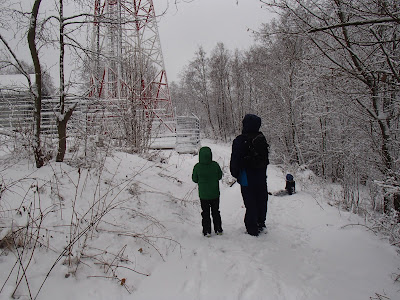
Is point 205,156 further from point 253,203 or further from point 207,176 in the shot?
point 253,203

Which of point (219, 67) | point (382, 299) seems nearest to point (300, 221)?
→ point (382, 299)

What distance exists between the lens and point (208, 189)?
138 inches

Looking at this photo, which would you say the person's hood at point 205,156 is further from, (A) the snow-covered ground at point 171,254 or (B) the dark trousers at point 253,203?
(A) the snow-covered ground at point 171,254

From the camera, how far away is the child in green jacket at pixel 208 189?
348 centimetres


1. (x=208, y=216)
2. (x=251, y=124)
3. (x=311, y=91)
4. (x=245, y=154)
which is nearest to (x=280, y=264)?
(x=208, y=216)

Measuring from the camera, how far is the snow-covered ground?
2.04 metres

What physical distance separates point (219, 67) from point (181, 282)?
29.4 metres

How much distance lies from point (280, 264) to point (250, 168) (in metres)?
1.32

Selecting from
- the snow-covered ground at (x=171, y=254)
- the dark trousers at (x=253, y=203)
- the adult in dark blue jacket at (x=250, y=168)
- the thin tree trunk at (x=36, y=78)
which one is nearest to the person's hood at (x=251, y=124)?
the adult in dark blue jacket at (x=250, y=168)

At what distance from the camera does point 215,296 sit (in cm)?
205

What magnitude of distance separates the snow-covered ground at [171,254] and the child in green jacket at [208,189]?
0.68 feet

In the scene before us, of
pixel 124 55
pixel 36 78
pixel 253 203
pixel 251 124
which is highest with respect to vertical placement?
pixel 124 55

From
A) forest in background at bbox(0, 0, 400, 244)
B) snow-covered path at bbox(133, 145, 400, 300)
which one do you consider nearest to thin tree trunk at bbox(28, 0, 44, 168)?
forest in background at bbox(0, 0, 400, 244)

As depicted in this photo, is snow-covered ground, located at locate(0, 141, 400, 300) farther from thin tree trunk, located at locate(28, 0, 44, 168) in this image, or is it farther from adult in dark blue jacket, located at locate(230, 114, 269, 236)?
adult in dark blue jacket, located at locate(230, 114, 269, 236)
